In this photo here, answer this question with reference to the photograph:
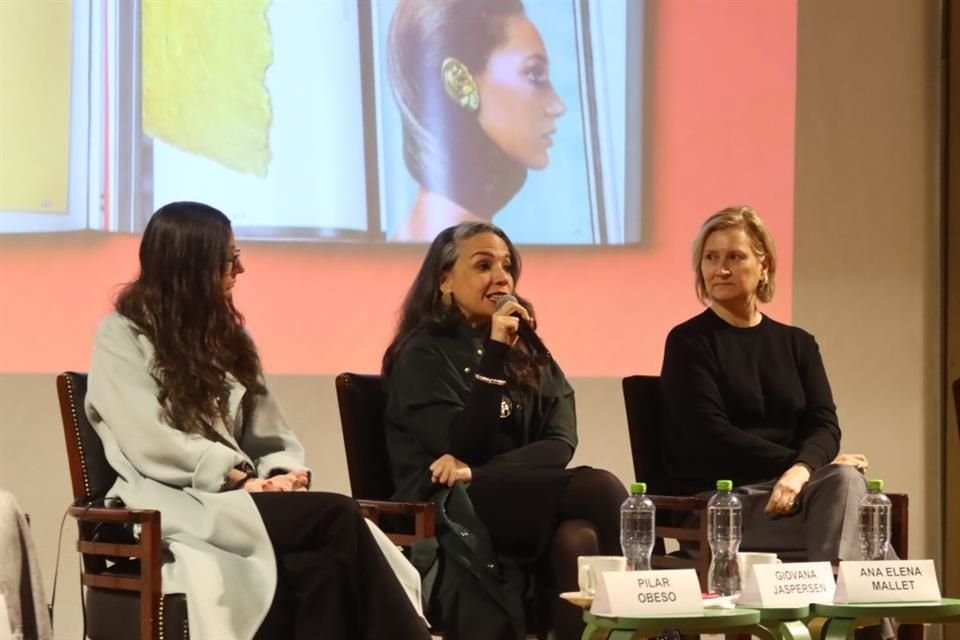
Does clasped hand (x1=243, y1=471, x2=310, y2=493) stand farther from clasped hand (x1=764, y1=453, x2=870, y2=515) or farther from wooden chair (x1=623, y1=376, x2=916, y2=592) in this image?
clasped hand (x1=764, y1=453, x2=870, y2=515)

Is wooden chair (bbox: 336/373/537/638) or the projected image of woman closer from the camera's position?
wooden chair (bbox: 336/373/537/638)

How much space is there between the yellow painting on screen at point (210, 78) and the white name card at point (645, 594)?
216 centimetres

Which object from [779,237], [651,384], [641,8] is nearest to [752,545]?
[651,384]

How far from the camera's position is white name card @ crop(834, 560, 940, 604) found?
2.84 metres

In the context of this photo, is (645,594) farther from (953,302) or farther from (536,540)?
(953,302)

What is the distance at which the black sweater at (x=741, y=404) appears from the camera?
3719 mm

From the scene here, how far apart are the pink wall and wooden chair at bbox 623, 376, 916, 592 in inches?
32.7

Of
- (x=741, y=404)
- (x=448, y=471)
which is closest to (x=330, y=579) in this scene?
(x=448, y=471)

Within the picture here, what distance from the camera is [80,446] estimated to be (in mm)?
3146

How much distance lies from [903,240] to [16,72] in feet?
9.48

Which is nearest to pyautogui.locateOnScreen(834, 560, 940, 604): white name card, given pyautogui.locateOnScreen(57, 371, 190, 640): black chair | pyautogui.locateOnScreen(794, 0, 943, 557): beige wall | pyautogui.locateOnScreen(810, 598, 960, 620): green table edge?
pyautogui.locateOnScreen(810, 598, 960, 620): green table edge

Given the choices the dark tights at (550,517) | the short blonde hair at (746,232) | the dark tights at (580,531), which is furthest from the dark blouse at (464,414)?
the short blonde hair at (746,232)

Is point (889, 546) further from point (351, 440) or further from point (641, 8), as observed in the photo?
point (641, 8)

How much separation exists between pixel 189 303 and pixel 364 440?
2.01 feet
